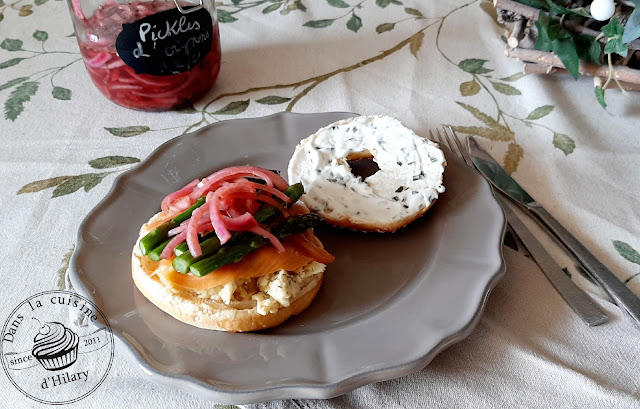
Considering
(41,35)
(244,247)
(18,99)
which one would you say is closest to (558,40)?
(244,247)

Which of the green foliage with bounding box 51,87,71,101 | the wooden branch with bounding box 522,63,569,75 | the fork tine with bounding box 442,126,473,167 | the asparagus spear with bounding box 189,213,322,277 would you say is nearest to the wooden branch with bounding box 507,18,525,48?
the wooden branch with bounding box 522,63,569,75

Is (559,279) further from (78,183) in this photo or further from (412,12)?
(412,12)

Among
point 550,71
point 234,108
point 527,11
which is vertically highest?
point 527,11

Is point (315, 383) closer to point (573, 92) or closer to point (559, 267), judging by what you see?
point (559, 267)

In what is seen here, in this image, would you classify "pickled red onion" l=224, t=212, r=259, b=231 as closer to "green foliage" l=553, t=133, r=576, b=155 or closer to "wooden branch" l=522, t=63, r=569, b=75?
"green foliage" l=553, t=133, r=576, b=155

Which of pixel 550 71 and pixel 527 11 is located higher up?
pixel 527 11
